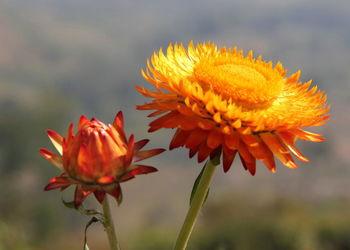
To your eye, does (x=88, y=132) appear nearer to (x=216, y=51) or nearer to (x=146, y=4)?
(x=216, y=51)

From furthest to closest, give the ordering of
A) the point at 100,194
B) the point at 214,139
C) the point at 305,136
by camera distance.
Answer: the point at 305,136 < the point at 214,139 < the point at 100,194

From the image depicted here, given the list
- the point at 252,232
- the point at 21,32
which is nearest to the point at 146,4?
the point at 21,32

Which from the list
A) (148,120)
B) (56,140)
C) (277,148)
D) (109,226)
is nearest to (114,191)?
(109,226)

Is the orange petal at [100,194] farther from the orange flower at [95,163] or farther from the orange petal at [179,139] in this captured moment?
the orange petal at [179,139]

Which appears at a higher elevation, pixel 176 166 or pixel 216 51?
pixel 176 166

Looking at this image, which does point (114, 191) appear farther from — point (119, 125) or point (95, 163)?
point (119, 125)

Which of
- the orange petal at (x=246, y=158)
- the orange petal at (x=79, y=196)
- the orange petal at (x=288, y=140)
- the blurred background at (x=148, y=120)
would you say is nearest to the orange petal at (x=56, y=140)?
the orange petal at (x=79, y=196)
